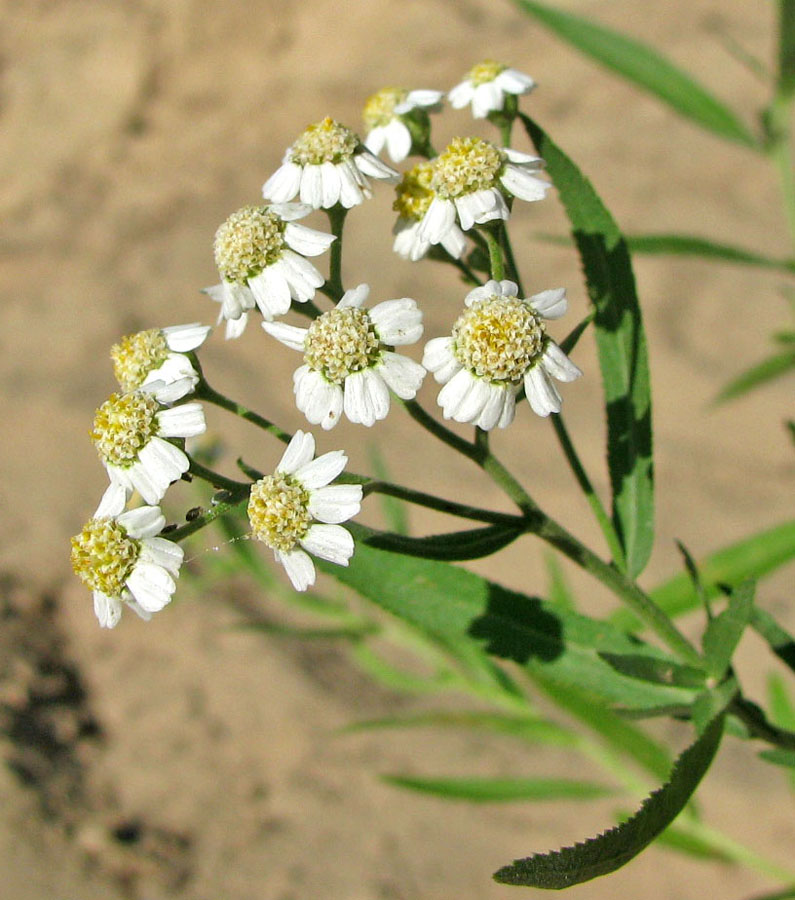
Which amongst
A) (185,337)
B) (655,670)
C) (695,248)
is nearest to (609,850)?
(655,670)

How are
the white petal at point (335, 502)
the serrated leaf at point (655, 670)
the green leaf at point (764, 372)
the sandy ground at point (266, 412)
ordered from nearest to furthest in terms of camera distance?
the white petal at point (335, 502) → the serrated leaf at point (655, 670) → the green leaf at point (764, 372) → the sandy ground at point (266, 412)

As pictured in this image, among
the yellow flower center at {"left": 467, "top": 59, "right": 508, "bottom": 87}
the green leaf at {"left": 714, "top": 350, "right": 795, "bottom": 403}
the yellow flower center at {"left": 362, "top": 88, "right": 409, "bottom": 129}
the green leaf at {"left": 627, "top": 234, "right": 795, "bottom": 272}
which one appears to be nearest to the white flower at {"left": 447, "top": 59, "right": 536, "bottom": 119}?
the yellow flower center at {"left": 467, "top": 59, "right": 508, "bottom": 87}

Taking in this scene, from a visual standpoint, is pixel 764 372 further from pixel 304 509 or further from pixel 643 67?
pixel 304 509

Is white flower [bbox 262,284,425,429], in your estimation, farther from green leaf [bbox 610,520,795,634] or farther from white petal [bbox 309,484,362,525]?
green leaf [bbox 610,520,795,634]

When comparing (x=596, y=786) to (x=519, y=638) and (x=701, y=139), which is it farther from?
(x=701, y=139)

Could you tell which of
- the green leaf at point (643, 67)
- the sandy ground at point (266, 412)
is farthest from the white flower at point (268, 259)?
the sandy ground at point (266, 412)

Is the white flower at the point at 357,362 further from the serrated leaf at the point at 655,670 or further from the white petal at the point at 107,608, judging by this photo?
the serrated leaf at the point at 655,670
